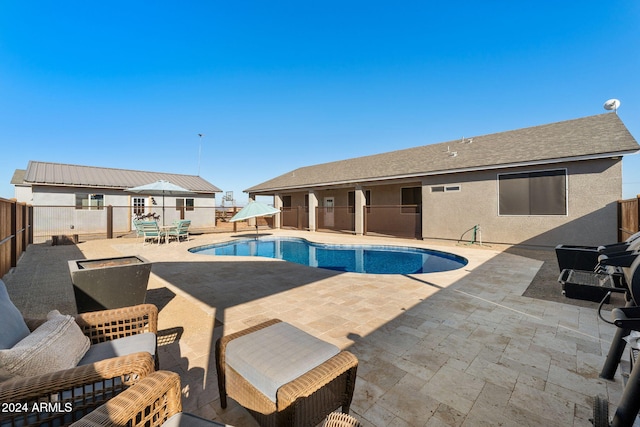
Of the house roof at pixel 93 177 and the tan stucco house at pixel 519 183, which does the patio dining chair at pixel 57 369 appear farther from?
the house roof at pixel 93 177

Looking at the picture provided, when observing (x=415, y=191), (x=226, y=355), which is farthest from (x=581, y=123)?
(x=226, y=355)

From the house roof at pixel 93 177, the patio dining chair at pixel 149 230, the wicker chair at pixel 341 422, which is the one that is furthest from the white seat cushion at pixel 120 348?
the house roof at pixel 93 177

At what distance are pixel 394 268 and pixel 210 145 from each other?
25142 mm

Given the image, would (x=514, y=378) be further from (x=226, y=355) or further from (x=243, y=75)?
(x=243, y=75)

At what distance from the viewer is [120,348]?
207 centimetres

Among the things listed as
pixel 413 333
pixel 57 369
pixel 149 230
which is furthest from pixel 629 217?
pixel 149 230

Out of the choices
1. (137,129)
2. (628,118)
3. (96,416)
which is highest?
(137,129)

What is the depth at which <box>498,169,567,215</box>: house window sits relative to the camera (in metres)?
9.71

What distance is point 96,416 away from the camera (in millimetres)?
1148

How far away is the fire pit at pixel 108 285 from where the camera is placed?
330 cm

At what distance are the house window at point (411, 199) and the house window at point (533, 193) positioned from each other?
17.2ft

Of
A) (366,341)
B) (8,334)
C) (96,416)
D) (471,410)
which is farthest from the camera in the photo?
(366,341)

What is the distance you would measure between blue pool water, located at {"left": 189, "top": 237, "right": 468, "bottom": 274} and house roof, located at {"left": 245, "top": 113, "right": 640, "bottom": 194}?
4.22 metres

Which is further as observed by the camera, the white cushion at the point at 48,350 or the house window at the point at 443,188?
the house window at the point at 443,188
